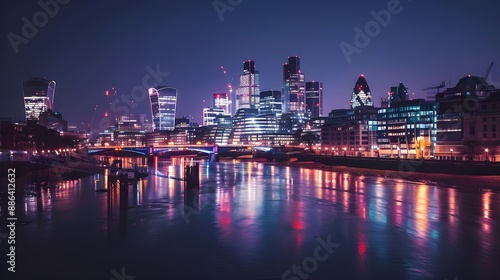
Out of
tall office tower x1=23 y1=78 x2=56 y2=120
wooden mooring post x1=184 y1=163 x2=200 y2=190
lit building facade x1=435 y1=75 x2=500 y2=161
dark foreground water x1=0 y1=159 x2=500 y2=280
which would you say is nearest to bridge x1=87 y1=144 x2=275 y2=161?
lit building facade x1=435 y1=75 x2=500 y2=161

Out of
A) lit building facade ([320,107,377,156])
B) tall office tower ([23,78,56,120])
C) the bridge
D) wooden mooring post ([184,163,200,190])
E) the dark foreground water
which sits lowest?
the dark foreground water

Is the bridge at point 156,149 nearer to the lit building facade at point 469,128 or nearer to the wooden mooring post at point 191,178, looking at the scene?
the lit building facade at point 469,128

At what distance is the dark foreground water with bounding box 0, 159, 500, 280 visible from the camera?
54.8ft

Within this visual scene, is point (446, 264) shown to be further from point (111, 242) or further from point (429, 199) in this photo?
point (429, 199)

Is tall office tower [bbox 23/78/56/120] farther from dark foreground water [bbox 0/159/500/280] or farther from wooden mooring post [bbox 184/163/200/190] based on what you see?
dark foreground water [bbox 0/159/500/280]

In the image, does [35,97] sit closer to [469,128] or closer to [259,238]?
[469,128]

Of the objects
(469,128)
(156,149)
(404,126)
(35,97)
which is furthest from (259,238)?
(35,97)

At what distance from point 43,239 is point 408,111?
102353mm

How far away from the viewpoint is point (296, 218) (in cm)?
2744

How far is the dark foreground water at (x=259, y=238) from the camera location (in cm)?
1670

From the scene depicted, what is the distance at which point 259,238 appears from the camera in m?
21.9

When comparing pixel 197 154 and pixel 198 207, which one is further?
pixel 197 154

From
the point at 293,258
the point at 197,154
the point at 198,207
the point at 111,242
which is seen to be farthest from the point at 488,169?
the point at 197,154

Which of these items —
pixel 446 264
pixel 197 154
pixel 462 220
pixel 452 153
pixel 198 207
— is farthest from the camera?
pixel 197 154
